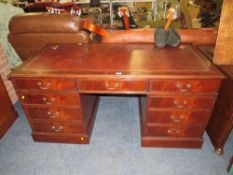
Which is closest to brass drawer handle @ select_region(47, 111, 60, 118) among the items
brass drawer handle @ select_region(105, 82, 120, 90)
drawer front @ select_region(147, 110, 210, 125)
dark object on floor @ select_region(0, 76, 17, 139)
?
brass drawer handle @ select_region(105, 82, 120, 90)

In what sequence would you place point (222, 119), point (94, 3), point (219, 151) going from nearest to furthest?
point (222, 119), point (219, 151), point (94, 3)

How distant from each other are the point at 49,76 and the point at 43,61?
0.24 metres

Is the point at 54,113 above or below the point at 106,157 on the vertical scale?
above

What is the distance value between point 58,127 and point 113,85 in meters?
0.70

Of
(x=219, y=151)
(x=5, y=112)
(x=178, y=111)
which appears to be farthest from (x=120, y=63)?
(x=5, y=112)

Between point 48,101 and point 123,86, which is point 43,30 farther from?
point 123,86

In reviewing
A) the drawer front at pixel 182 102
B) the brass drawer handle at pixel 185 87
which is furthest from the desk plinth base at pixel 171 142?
the brass drawer handle at pixel 185 87

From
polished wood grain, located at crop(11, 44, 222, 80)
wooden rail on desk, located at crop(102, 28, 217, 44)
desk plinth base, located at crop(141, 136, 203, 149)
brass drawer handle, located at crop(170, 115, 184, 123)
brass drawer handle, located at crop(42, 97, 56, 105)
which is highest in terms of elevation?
wooden rail on desk, located at crop(102, 28, 217, 44)

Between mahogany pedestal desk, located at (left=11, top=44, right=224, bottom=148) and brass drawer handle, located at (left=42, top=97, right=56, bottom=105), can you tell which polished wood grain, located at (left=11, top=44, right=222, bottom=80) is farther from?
brass drawer handle, located at (left=42, top=97, right=56, bottom=105)

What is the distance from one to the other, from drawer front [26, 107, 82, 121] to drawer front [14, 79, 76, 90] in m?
0.22

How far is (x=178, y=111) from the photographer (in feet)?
4.47

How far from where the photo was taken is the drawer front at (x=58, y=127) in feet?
5.03

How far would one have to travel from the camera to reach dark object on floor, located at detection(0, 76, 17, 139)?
1747 mm

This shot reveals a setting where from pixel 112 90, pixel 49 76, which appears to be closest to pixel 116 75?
pixel 112 90
